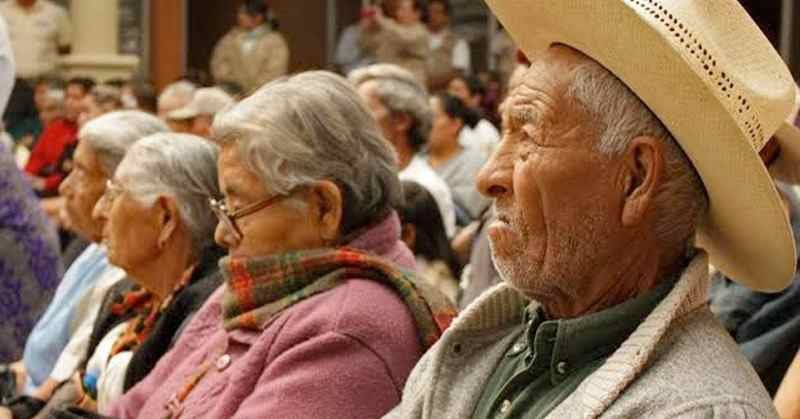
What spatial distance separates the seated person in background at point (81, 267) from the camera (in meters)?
4.60

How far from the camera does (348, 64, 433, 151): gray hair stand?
5711 millimetres

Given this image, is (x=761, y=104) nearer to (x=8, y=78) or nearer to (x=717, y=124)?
(x=717, y=124)

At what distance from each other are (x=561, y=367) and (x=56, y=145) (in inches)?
327

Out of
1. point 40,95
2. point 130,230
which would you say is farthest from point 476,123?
point 40,95

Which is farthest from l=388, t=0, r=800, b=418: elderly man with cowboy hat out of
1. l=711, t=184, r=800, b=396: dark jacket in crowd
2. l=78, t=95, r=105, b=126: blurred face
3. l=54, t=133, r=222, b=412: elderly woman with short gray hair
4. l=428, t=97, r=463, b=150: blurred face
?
l=78, t=95, r=105, b=126: blurred face

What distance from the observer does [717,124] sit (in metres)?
2.10

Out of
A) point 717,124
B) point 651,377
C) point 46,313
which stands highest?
point 717,124

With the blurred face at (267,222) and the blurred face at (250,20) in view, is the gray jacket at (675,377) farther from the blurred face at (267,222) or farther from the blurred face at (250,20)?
the blurred face at (250,20)

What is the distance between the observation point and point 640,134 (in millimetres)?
2174

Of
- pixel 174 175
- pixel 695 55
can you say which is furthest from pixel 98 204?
pixel 695 55

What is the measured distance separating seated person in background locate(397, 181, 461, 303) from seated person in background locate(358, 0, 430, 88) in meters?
7.04

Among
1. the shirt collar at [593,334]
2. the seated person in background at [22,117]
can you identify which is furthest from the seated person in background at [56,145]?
the shirt collar at [593,334]

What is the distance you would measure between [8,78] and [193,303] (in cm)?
140

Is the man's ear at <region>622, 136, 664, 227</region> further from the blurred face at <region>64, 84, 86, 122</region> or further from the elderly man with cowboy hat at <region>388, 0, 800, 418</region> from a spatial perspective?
the blurred face at <region>64, 84, 86, 122</region>
